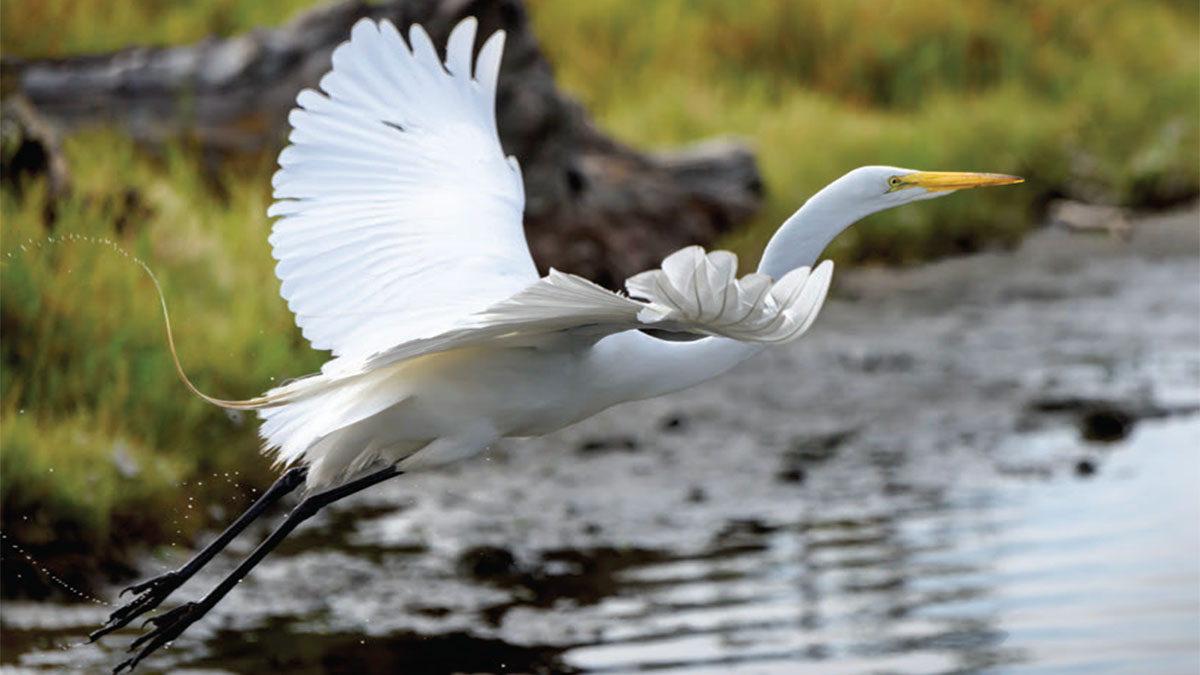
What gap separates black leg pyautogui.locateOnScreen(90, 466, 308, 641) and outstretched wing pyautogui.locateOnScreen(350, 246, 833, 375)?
691 mm

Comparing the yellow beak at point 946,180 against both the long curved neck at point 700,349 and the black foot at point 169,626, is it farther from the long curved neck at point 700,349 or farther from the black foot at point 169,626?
the black foot at point 169,626

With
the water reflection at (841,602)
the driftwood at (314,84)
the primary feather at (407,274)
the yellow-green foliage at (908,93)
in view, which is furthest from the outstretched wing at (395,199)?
the yellow-green foliage at (908,93)

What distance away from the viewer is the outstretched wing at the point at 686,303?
274cm

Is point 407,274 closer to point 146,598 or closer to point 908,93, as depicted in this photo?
point 146,598

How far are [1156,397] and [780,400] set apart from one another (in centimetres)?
132

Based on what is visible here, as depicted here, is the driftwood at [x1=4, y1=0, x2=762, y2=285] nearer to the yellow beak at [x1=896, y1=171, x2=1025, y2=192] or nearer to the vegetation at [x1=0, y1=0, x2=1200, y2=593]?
the vegetation at [x1=0, y1=0, x2=1200, y2=593]

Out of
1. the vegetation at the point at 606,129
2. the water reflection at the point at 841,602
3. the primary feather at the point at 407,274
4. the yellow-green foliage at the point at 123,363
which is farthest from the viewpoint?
the vegetation at the point at 606,129

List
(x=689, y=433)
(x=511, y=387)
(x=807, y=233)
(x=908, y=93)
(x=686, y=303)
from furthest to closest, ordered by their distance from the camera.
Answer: (x=908, y=93) < (x=689, y=433) < (x=511, y=387) < (x=807, y=233) < (x=686, y=303)

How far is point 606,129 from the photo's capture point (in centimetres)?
941

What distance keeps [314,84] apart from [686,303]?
15.8 feet

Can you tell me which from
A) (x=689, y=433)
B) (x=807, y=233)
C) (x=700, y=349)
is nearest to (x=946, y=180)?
(x=807, y=233)

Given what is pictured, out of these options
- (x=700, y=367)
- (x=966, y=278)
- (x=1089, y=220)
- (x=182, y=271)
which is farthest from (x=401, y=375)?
(x=1089, y=220)

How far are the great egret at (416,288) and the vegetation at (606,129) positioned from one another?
3.83 ft

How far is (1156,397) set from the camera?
258 inches
